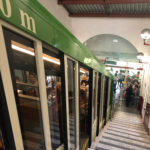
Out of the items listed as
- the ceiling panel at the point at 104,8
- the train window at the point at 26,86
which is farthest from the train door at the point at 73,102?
the ceiling panel at the point at 104,8

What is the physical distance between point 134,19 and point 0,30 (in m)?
5.23

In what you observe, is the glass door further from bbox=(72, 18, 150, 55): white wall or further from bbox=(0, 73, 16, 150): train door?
bbox=(72, 18, 150, 55): white wall

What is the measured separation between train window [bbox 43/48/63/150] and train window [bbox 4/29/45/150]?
0.68ft

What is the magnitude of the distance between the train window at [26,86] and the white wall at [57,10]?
2.68m

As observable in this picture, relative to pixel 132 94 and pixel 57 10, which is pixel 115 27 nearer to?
pixel 57 10

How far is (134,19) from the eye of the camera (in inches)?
169

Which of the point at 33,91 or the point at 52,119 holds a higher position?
the point at 33,91

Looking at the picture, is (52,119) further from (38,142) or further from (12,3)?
(12,3)

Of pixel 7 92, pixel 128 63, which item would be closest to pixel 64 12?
pixel 7 92

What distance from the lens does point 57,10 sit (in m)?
3.68

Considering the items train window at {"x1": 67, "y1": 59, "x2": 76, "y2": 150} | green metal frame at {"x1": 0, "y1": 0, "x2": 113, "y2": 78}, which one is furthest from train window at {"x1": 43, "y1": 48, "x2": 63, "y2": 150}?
train window at {"x1": 67, "y1": 59, "x2": 76, "y2": 150}

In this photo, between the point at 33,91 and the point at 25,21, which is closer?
the point at 25,21

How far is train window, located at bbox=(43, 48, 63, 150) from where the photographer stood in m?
1.15

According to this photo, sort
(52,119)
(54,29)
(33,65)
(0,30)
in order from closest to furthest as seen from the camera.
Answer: (0,30), (33,65), (54,29), (52,119)
